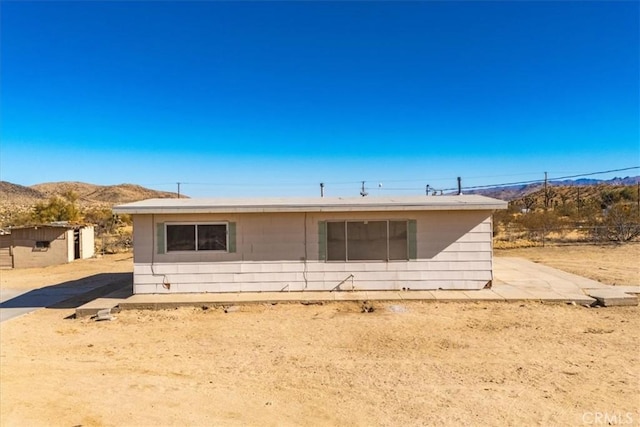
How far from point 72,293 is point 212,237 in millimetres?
4391

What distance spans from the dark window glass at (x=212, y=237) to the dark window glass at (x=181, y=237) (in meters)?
0.17

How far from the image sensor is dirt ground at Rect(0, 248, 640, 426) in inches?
176

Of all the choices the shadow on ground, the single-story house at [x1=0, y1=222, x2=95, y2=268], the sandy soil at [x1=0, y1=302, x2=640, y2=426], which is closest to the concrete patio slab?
the sandy soil at [x1=0, y1=302, x2=640, y2=426]

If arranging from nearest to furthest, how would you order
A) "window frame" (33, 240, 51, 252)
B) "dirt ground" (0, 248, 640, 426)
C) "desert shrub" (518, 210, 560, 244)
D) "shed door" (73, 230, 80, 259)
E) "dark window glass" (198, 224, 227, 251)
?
"dirt ground" (0, 248, 640, 426) < "dark window glass" (198, 224, 227, 251) < "window frame" (33, 240, 51, 252) < "shed door" (73, 230, 80, 259) < "desert shrub" (518, 210, 560, 244)

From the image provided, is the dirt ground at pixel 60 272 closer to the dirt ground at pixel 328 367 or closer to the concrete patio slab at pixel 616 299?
the dirt ground at pixel 328 367

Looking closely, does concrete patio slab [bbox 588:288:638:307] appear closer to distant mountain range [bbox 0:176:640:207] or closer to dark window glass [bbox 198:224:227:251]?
dark window glass [bbox 198:224:227:251]

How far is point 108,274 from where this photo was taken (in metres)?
14.8

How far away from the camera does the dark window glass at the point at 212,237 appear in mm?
10227

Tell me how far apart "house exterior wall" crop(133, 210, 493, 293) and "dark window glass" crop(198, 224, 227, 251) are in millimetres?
148

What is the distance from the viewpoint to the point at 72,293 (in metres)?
11.4

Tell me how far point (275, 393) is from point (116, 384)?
198 cm

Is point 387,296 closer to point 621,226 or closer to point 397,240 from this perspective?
point 397,240

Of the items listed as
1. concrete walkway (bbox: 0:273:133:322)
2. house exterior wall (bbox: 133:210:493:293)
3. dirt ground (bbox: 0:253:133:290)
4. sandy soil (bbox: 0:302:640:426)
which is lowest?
sandy soil (bbox: 0:302:640:426)

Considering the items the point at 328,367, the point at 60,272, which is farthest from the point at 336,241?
the point at 60,272
